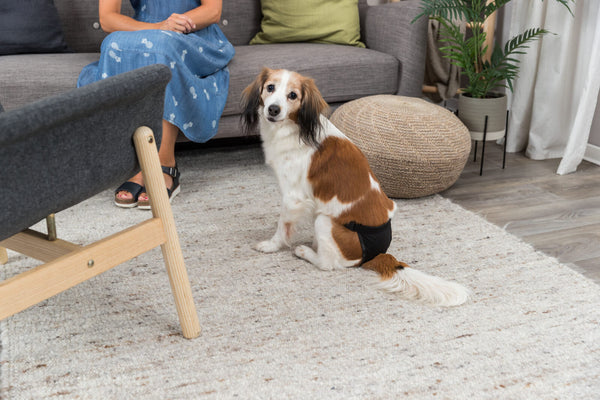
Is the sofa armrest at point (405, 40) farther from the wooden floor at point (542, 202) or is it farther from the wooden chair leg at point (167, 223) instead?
the wooden chair leg at point (167, 223)

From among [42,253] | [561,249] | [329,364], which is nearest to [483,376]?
[329,364]

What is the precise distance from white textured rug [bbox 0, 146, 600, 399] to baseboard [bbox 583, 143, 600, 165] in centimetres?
109

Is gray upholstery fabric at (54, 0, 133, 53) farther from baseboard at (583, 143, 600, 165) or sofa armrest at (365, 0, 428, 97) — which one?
baseboard at (583, 143, 600, 165)

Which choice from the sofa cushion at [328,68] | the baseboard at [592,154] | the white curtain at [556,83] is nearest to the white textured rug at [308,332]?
the sofa cushion at [328,68]

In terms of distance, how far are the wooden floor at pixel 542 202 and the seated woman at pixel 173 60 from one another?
1075 mm

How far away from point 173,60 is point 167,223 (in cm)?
102

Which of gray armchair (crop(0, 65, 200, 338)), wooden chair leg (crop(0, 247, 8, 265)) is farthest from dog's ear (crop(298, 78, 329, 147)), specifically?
wooden chair leg (crop(0, 247, 8, 265))

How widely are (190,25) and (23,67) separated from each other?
2.23ft

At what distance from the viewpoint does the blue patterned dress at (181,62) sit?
6.70 feet

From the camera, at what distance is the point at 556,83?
104 inches

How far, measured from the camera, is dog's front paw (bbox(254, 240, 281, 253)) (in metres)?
1.79

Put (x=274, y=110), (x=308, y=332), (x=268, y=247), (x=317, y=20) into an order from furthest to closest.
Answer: (x=317, y=20) → (x=268, y=247) → (x=274, y=110) → (x=308, y=332)

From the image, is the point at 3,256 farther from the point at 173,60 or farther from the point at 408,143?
the point at 408,143

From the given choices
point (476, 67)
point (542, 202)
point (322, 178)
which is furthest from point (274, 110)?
point (476, 67)
